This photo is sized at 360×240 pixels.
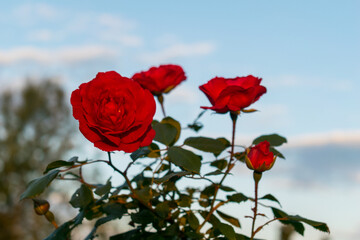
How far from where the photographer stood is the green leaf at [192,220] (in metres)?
1.00

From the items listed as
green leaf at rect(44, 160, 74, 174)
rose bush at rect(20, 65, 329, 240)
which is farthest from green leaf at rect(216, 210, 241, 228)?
green leaf at rect(44, 160, 74, 174)

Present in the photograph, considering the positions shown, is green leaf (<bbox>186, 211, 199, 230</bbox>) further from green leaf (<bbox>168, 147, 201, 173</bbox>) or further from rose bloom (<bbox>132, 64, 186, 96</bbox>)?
rose bloom (<bbox>132, 64, 186, 96</bbox>)

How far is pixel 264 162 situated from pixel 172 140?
0.22 meters

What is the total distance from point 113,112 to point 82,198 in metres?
0.28

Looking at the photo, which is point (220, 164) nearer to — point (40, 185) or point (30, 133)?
point (40, 185)

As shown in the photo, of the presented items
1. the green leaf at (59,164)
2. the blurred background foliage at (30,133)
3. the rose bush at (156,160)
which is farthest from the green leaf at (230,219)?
the blurred background foliage at (30,133)

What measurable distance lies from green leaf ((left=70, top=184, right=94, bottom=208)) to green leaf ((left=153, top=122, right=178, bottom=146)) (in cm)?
20

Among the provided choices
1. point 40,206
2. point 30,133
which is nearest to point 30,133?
point 30,133

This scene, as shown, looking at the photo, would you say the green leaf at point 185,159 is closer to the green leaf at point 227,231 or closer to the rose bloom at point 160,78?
the green leaf at point 227,231

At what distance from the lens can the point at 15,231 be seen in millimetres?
7957

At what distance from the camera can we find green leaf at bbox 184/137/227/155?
1006 mm

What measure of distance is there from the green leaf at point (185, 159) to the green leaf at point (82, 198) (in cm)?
24

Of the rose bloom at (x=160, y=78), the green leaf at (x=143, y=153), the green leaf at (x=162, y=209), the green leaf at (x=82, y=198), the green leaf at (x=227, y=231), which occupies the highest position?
the rose bloom at (x=160, y=78)

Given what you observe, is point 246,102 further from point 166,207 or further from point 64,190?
point 64,190
